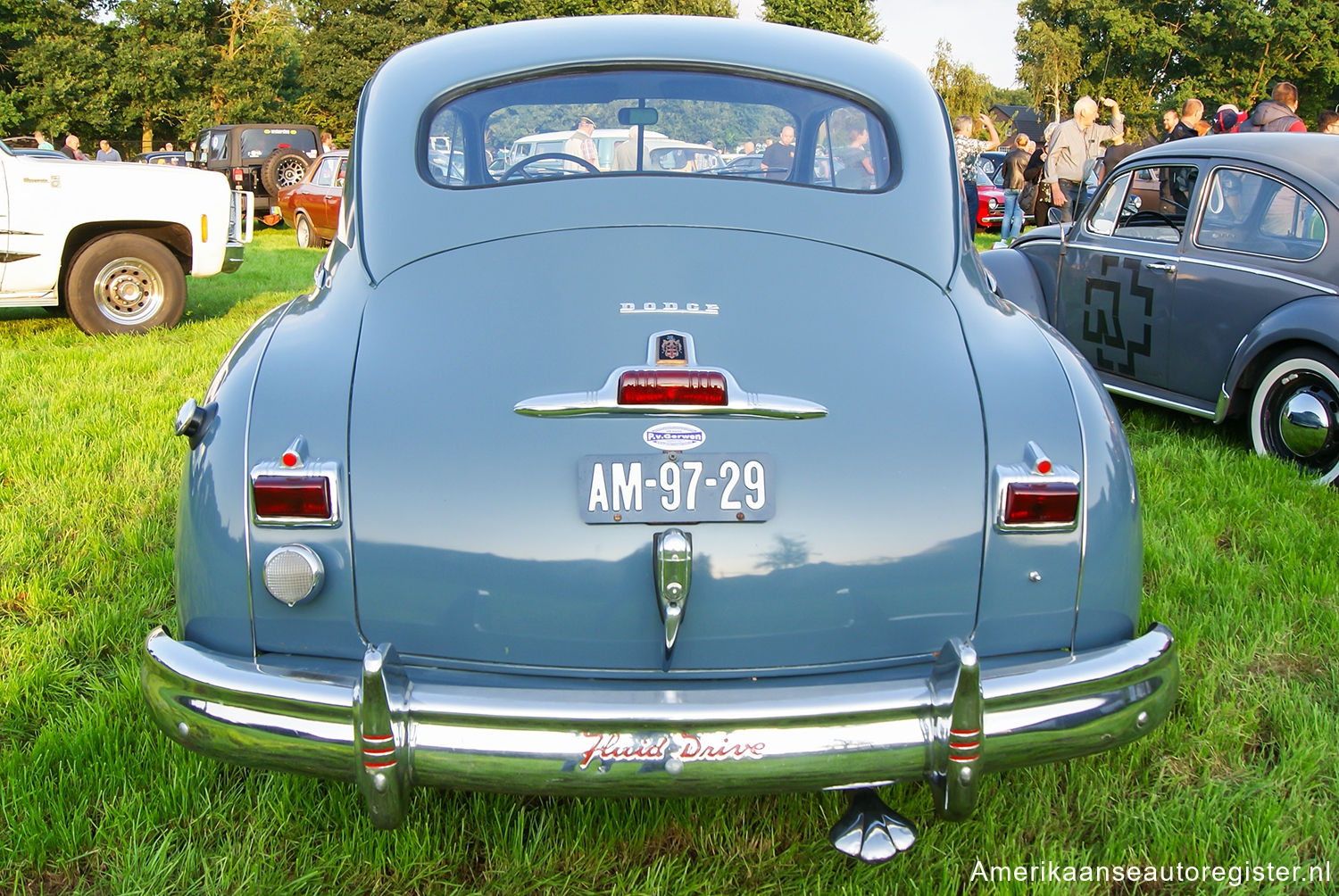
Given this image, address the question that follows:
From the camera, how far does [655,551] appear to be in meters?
1.82

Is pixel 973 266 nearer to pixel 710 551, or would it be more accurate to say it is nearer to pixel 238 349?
pixel 710 551

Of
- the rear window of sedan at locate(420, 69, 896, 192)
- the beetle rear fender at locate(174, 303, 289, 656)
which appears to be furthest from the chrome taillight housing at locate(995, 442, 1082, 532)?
the beetle rear fender at locate(174, 303, 289, 656)

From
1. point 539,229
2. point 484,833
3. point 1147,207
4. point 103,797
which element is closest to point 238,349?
point 539,229

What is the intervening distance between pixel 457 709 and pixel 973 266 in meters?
1.64

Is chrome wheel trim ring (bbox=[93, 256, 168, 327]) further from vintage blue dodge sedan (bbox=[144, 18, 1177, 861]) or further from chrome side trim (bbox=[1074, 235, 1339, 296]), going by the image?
chrome side trim (bbox=[1074, 235, 1339, 296])

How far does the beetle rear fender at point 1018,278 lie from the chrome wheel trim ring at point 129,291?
6.02 metres

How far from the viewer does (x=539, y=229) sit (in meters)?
2.35

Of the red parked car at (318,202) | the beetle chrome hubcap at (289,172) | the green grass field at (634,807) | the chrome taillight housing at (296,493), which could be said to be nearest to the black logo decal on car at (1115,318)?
the green grass field at (634,807)

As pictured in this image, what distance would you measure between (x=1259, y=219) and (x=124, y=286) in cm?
742

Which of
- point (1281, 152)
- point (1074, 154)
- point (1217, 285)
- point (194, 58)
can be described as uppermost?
point (194, 58)

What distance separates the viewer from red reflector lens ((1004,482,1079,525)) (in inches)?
75.3

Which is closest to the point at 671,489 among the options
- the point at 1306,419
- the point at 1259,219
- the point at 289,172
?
the point at 1306,419

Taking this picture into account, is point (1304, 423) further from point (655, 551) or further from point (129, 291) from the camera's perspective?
point (129, 291)

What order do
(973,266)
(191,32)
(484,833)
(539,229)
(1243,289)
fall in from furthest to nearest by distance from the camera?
(191,32) → (1243,289) → (973,266) → (539,229) → (484,833)
